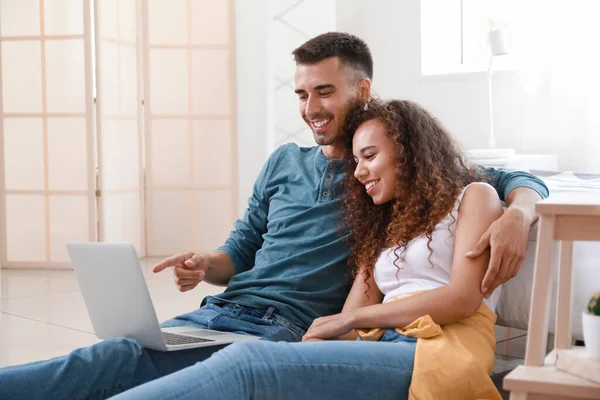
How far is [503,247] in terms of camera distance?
1664 millimetres

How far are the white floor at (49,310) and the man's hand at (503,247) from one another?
75.9 inches

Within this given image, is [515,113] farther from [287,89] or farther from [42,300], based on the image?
[42,300]

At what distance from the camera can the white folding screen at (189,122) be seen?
18.3 ft

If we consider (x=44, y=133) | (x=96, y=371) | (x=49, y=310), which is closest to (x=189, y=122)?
(x=44, y=133)

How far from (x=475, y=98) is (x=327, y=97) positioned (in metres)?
3.04

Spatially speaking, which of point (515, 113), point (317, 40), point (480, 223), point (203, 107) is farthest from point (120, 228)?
point (480, 223)

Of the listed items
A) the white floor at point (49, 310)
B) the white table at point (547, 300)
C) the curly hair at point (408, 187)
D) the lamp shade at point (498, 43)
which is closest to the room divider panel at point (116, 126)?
the white floor at point (49, 310)

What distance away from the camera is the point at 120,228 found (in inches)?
212

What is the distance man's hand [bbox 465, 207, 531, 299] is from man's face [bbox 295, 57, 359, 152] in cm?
58

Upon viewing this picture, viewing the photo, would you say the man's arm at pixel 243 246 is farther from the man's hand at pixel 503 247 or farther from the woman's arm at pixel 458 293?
the man's hand at pixel 503 247

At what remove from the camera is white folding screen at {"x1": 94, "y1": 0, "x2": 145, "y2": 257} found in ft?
17.0

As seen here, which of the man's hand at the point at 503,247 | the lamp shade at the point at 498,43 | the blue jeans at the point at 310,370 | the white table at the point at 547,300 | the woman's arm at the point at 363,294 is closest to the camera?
the white table at the point at 547,300

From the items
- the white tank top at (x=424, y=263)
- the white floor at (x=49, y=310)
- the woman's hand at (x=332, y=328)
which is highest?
the white tank top at (x=424, y=263)

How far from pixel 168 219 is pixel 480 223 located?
4141 millimetres
